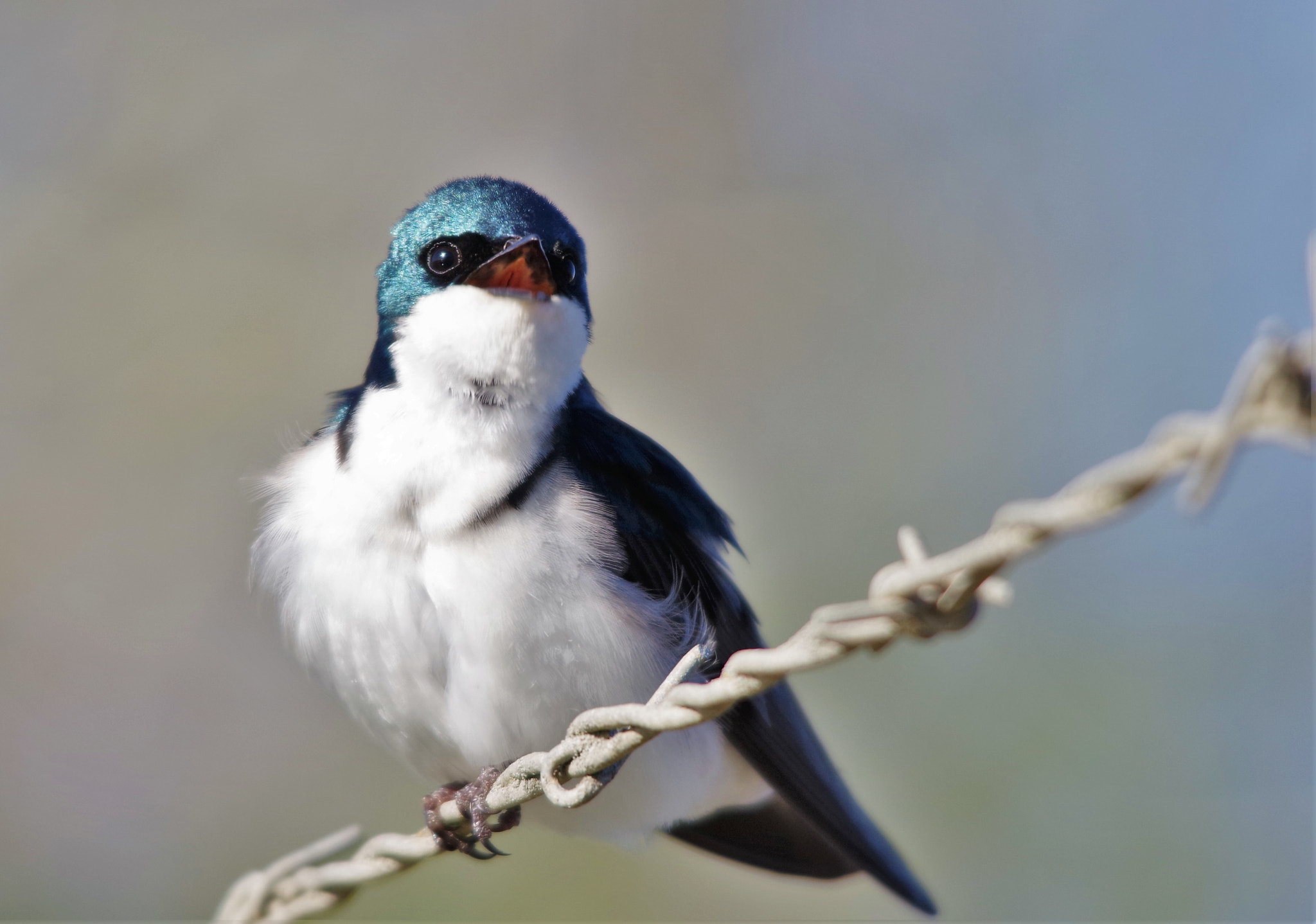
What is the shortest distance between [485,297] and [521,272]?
0.08 m

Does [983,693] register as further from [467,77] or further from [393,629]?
[467,77]

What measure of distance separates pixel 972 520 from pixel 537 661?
3856 millimetres

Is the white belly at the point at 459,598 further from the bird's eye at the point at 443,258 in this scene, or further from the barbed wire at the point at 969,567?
the barbed wire at the point at 969,567

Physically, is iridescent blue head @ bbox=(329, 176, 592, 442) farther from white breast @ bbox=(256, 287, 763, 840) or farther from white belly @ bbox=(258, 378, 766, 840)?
white belly @ bbox=(258, 378, 766, 840)

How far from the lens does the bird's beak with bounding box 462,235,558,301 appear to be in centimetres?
216

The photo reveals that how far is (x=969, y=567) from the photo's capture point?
3.25 ft

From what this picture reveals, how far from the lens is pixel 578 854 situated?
460cm

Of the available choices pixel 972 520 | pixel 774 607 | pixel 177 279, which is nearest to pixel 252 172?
pixel 177 279

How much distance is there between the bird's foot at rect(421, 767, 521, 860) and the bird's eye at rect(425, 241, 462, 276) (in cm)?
100

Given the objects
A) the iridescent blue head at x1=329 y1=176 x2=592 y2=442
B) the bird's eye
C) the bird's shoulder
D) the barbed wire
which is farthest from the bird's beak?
the barbed wire

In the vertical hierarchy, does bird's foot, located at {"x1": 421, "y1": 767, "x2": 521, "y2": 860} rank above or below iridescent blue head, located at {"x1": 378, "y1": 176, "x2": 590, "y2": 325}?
below

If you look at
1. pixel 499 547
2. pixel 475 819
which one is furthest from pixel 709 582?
pixel 475 819

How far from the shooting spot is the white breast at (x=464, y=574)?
6.86 feet

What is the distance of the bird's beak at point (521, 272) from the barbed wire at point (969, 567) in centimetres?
90
